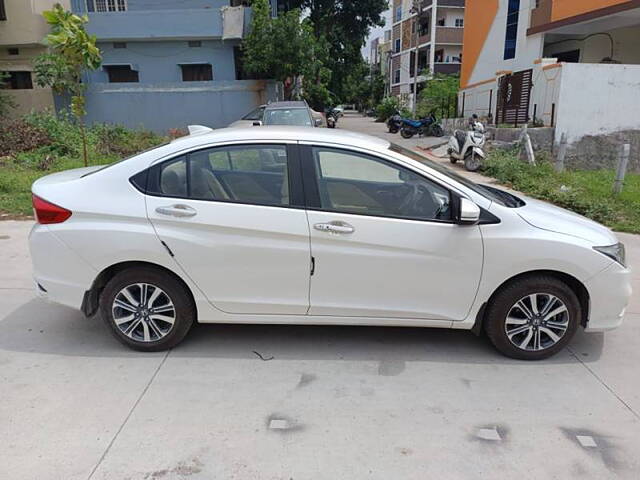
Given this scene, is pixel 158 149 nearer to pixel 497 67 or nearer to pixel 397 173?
pixel 397 173

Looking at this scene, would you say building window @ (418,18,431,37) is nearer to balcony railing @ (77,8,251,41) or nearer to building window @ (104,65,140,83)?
balcony railing @ (77,8,251,41)

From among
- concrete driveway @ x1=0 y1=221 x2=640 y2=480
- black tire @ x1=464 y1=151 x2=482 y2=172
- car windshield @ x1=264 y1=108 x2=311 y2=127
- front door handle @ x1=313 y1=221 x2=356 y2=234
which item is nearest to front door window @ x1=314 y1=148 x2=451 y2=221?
front door handle @ x1=313 y1=221 x2=356 y2=234

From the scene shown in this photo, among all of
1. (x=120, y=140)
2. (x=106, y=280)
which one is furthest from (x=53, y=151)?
(x=106, y=280)

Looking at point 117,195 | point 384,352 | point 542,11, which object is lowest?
point 384,352

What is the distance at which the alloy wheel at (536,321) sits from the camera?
3.49 m

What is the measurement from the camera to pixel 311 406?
10.0 ft

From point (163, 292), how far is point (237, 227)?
738 mm

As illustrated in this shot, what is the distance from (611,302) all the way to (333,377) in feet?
6.67

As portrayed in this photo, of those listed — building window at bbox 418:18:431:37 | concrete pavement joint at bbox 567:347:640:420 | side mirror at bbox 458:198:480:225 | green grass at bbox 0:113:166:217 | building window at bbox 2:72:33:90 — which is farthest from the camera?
building window at bbox 418:18:431:37

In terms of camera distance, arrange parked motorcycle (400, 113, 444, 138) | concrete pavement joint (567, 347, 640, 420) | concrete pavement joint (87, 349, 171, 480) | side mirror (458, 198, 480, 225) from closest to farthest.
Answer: concrete pavement joint (87, 349, 171, 480), concrete pavement joint (567, 347, 640, 420), side mirror (458, 198, 480, 225), parked motorcycle (400, 113, 444, 138)

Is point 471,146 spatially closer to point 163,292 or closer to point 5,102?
point 163,292

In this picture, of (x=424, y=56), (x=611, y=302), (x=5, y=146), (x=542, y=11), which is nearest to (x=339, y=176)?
(x=611, y=302)

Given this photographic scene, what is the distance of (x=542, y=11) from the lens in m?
15.9

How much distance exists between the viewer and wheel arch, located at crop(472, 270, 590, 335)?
3.46 metres
